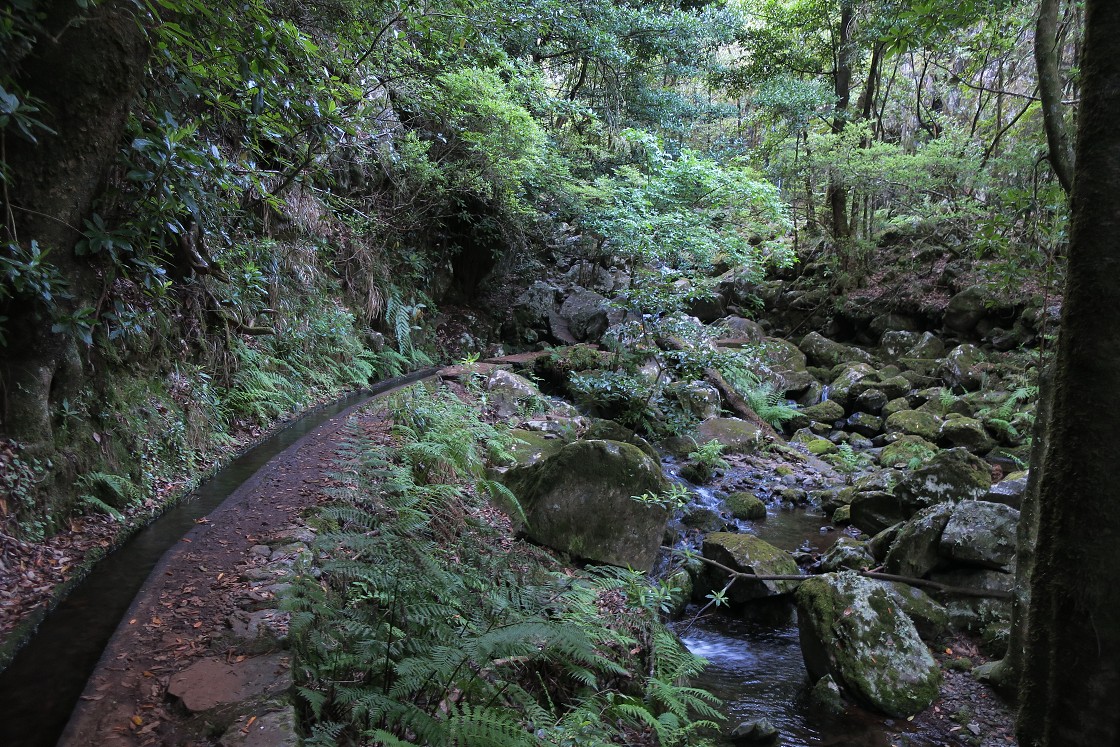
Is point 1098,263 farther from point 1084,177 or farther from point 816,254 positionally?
point 816,254

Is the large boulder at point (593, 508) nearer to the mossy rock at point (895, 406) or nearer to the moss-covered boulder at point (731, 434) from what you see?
the moss-covered boulder at point (731, 434)

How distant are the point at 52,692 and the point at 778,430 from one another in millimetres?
13262

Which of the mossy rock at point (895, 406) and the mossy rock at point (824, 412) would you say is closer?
the mossy rock at point (895, 406)

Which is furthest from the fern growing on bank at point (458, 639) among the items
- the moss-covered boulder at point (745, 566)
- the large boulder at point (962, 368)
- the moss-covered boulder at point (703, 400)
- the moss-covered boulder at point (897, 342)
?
the moss-covered boulder at point (897, 342)

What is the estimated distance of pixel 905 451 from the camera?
432 inches

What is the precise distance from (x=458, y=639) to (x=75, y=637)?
2.13m

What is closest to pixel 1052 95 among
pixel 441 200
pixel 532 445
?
pixel 532 445

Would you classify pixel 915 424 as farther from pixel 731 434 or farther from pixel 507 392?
pixel 507 392

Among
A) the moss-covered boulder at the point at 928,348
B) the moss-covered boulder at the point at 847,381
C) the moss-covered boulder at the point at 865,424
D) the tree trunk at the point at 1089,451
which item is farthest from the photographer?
the moss-covered boulder at the point at 928,348

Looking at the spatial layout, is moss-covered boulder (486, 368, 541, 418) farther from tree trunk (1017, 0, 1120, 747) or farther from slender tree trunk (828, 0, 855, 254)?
slender tree trunk (828, 0, 855, 254)

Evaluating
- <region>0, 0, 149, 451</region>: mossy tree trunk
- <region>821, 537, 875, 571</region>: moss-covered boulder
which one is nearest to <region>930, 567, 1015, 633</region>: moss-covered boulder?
<region>821, 537, 875, 571</region>: moss-covered boulder

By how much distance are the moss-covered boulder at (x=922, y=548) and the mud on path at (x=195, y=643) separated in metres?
6.16

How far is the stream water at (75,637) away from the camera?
2.57 m

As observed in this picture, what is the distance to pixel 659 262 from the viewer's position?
11477mm
